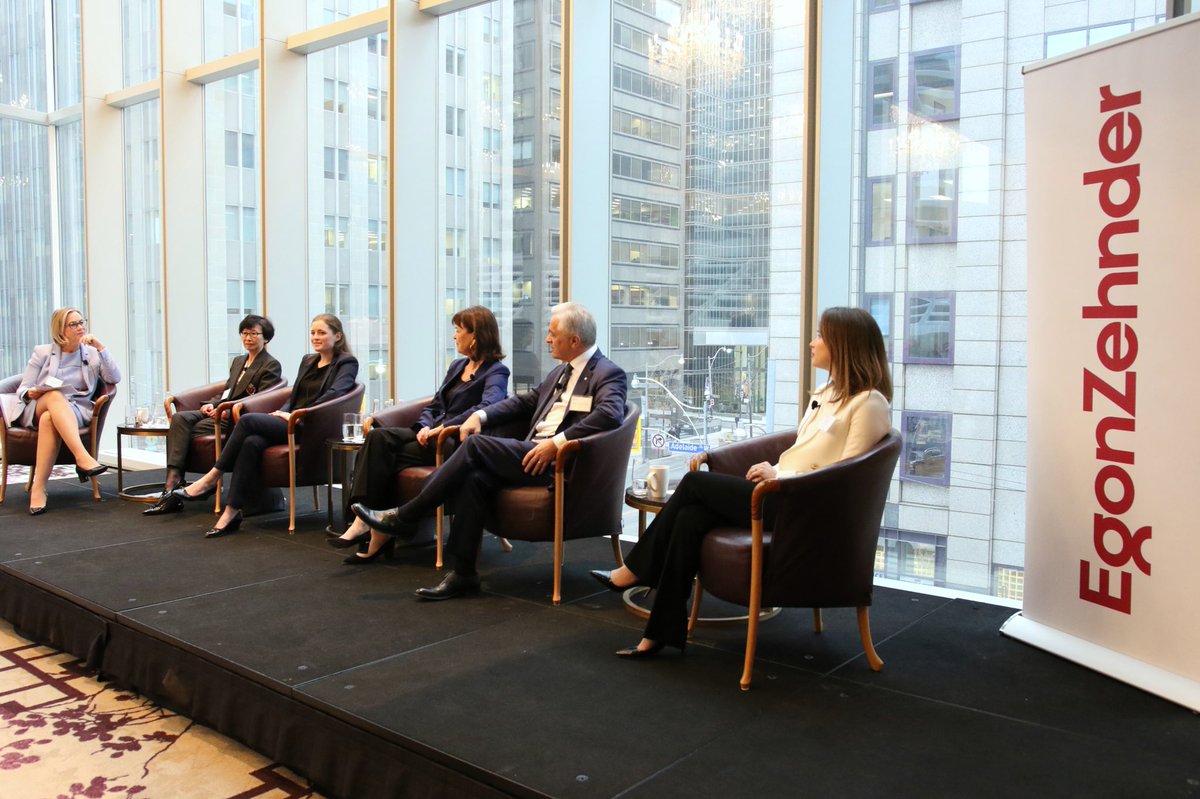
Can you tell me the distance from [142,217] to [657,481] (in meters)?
6.64

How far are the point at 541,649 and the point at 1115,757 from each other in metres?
1.72

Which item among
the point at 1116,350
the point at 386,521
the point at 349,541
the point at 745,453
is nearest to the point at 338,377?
the point at 349,541

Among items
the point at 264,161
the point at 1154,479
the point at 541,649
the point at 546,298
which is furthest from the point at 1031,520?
the point at 264,161

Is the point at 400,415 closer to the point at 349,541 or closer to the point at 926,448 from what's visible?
the point at 349,541

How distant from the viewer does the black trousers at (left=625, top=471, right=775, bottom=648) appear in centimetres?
309

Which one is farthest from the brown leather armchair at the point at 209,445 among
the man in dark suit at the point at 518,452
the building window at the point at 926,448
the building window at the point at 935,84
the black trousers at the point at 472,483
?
Result: the building window at the point at 935,84

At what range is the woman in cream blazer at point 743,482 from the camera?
121 inches

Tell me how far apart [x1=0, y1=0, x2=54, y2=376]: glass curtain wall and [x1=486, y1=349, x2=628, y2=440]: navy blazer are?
6.97 meters

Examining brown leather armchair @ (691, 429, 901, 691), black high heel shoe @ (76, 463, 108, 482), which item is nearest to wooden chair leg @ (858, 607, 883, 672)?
brown leather armchair @ (691, 429, 901, 691)

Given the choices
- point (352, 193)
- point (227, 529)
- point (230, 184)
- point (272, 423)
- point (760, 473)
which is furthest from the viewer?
point (230, 184)

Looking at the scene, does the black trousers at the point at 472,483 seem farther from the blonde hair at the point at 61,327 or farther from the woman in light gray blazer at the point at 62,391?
the blonde hair at the point at 61,327

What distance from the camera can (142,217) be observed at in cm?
838

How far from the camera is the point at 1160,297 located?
2873mm

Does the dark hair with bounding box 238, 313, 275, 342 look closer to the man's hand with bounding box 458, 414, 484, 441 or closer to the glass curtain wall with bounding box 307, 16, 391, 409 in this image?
the glass curtain wall with bounding box 307, 16, 391, 409
